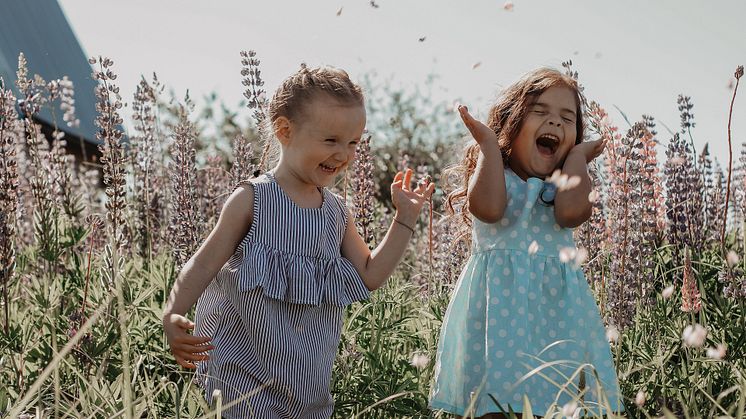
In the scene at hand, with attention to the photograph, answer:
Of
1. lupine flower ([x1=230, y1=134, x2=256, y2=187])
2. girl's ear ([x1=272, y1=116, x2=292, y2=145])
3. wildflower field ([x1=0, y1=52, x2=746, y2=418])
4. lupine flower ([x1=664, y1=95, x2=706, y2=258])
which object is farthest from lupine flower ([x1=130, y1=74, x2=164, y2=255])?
Result: lupine flower ([x1=664, y1=95, x2=706, y2=258])

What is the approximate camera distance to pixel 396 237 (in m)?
2.94

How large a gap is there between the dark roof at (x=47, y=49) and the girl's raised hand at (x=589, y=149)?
453 inches

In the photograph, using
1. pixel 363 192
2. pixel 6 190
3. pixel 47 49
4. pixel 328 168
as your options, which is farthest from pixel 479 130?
pixel 47 49

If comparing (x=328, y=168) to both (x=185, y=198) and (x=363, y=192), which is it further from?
(x=185, y=198)

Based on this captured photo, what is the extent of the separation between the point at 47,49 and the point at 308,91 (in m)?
14.5

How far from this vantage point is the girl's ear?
2906mm

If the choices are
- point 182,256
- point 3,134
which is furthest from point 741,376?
point 3,134

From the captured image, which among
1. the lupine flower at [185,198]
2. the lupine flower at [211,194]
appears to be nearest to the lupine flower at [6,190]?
the lupine flower at [185,198]

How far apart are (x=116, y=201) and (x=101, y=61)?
27.7 inches

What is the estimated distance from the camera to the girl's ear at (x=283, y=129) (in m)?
2.91

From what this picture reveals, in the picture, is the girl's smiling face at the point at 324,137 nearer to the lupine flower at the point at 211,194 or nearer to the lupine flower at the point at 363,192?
the lupine flower at the point at 363,192

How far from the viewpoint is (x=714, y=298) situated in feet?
14.4

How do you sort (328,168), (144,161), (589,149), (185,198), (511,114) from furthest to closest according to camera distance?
(144,161) < (185,198) < (511,114) < (589,149) < (328,168)

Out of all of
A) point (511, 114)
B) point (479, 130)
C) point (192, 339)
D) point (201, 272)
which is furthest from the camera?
point (511, 114)
